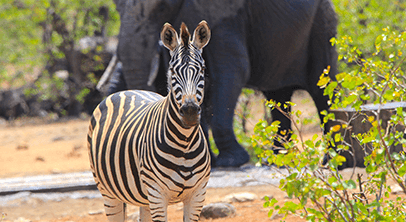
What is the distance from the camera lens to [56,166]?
25.7 feet

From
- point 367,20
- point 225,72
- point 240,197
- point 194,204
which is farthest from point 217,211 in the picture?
point 367,20

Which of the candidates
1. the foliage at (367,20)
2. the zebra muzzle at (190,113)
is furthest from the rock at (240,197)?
the foliage at (367,20)

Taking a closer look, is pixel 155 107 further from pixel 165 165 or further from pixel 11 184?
pixel 11 184

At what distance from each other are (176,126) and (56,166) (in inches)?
224

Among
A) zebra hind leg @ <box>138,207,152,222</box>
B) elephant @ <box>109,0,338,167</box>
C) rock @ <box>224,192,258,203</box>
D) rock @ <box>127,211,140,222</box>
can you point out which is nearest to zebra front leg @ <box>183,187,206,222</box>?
zebra hind leg @ <box>138,207,152,222</box>

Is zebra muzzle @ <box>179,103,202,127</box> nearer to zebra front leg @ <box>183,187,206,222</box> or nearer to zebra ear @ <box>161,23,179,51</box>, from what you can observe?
zebra ear @ <box>161,23,179,51</box>

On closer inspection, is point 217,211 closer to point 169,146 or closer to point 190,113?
point 169,146

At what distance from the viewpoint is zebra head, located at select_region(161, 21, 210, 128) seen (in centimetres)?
246

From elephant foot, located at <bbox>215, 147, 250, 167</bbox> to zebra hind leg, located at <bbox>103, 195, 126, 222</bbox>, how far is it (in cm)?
252

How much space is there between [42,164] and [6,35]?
948 centimetres

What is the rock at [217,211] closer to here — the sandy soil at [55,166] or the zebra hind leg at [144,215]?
the sandy soil at [55,166]

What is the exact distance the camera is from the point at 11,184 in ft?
20.1

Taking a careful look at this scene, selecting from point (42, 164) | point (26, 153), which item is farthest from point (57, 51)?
point (42, 164)

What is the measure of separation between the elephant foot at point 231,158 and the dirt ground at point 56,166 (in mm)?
614
